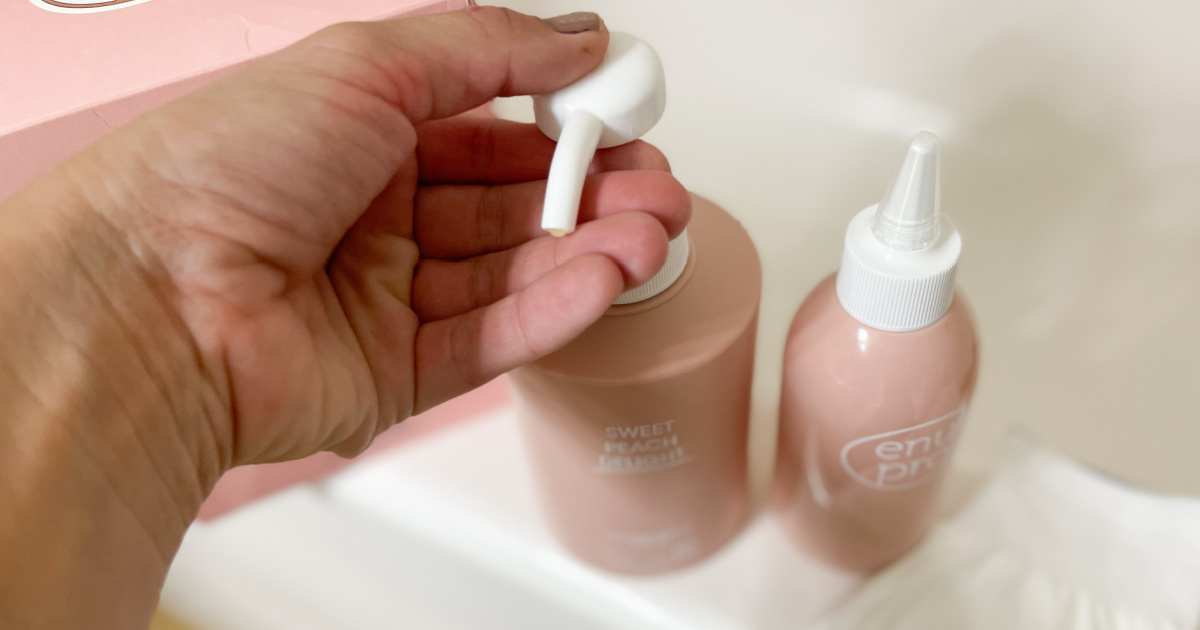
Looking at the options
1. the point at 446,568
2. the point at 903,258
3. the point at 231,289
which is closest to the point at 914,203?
the point at 903,258

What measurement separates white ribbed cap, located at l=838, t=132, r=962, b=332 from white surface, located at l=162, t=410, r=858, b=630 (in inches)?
8.0

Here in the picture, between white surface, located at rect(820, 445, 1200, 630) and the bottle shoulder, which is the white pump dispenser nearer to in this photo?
the bottle shoulder

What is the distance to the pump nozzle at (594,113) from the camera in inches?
10.3

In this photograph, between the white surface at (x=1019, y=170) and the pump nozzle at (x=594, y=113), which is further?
the white surface at (x=1019, y=170)

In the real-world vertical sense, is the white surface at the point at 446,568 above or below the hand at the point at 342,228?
below

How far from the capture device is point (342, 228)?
1.04 ft

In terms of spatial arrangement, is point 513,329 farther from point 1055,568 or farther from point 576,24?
point 1055,568

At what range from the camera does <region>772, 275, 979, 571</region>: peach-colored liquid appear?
0.32 m

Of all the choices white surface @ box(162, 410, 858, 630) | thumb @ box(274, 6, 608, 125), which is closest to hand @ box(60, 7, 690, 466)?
thumb @ box(274, 6, 608, 125)

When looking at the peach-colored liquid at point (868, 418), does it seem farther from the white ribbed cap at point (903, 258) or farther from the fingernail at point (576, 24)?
the fingernail at point (576, 24)

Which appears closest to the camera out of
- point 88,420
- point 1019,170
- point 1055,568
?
point 88,420

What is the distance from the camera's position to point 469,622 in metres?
0.47

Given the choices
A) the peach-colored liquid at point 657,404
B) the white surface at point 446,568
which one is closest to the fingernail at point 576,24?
the peach-colored liquid at point 657,404

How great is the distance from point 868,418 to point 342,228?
22 cm
